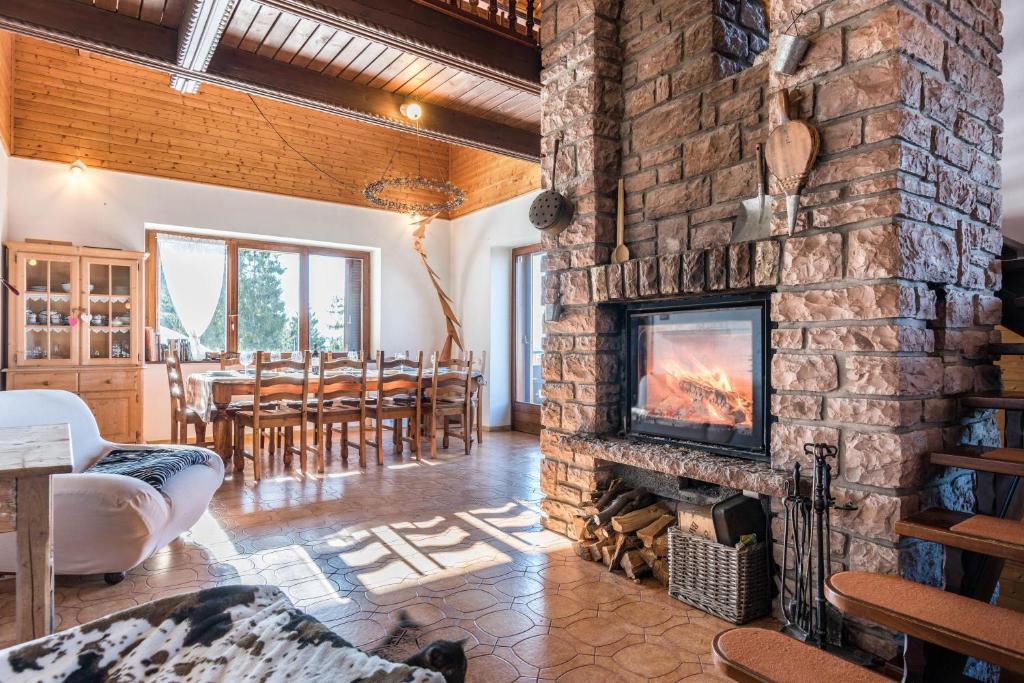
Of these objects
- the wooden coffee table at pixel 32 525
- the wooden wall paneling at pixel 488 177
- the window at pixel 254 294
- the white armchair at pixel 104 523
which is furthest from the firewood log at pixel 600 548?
the window at pixel 254 294

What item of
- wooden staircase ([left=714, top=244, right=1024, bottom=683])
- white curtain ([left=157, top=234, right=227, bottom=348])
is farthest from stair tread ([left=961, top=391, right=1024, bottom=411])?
white curtain ([left=157, top=234, right=227, bottom=348])

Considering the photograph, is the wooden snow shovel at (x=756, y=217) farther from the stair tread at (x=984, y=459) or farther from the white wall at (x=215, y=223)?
the white wall at (x=215, y=223)

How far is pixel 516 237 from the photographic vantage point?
6797mm

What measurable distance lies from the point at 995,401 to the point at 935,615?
38.1 inches

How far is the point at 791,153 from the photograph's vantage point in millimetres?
2115

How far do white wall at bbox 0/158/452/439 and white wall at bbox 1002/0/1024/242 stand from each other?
19.5ft

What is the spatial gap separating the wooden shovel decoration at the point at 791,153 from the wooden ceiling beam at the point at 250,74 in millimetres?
3336

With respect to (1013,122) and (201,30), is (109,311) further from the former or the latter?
(1013,122)

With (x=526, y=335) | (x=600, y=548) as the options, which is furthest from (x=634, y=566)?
(x=526, y=335)

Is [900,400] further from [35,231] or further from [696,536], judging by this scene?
[35,231]

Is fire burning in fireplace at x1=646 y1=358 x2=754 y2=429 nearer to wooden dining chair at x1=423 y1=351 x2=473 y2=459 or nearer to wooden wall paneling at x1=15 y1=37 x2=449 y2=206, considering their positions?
wooden dining chair at x1=423 y1=351 x2=473 y2=459

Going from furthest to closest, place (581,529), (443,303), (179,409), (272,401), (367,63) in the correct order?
(443,303)
(179,409)
(272,401)
(367,63)
(581,529)

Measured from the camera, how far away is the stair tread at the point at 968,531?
157cm

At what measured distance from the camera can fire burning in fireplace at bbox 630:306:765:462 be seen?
2.49 metres
